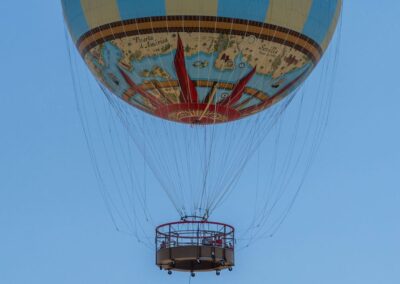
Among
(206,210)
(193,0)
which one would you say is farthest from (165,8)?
(206,210)

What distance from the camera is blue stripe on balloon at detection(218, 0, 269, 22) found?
36656 mm

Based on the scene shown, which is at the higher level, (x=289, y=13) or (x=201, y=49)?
(x=289, y=13)

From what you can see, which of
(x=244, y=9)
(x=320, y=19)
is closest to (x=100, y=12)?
(x=244, y=9)

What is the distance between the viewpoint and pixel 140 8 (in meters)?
37.0

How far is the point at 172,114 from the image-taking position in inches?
1592

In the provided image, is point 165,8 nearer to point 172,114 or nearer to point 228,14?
point 228,14

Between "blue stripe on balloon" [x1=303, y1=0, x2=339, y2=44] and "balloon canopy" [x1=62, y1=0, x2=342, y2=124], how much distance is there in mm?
29

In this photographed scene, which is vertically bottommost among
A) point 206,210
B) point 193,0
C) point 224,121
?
point 206,210

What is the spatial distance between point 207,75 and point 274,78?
6.95 ft

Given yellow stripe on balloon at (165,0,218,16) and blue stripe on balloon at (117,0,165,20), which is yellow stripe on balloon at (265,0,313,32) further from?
blue stripe on balloon at (117,0,165,20)

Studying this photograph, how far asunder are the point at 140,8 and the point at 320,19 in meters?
5.30

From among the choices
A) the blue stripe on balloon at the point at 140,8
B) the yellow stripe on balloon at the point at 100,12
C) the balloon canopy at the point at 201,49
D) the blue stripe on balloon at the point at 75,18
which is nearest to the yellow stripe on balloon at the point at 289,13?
the balloon canopy at the point at 201,49

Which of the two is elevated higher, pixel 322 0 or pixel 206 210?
pixel 322 0

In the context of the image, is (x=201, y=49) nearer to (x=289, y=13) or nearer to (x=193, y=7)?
(x=193, y=7)
